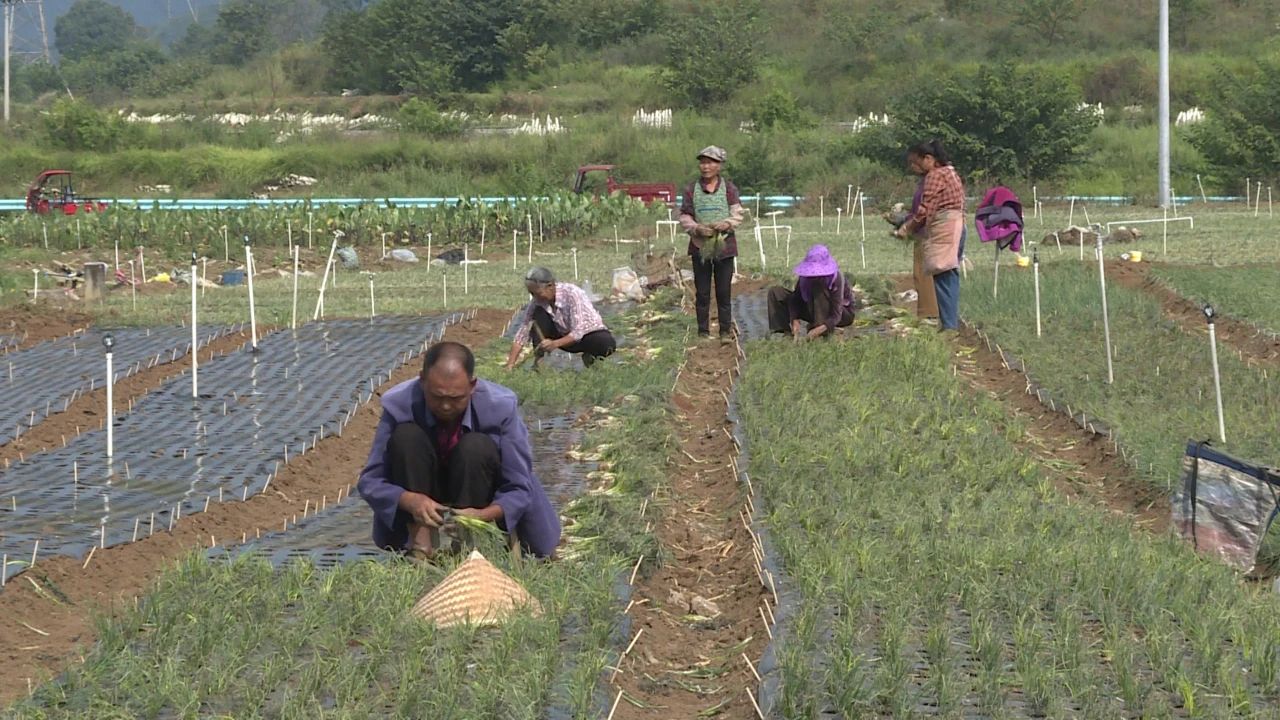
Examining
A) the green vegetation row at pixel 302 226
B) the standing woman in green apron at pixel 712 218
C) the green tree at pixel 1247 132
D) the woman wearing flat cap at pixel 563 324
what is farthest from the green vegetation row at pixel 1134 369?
the green tree at pixel 1247 132

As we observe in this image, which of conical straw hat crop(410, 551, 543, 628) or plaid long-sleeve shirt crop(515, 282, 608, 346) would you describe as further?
plaid long-sleeve shirt crop(515, 282, 608, 346)

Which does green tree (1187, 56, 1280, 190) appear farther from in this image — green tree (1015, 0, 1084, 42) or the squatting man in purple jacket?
the squatting man in purple jacket

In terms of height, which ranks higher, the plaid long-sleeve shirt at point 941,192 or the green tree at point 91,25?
the green tree at point 91,25

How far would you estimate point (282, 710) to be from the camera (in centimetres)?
448

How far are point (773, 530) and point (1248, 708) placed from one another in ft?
7.69

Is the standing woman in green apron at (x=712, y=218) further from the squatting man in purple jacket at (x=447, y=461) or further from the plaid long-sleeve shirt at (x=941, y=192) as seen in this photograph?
the squatting man in purple jacket at (x=447, y=461)

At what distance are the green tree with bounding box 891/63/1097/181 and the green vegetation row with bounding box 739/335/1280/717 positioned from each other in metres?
21.0

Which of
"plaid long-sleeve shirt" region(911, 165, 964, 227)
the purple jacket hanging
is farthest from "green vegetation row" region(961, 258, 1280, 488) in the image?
"plaid long-sleeve shirt" region(911, 165, 964, 227)

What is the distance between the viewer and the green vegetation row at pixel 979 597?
15.2ft

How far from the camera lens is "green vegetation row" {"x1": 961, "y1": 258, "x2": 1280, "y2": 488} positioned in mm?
8234

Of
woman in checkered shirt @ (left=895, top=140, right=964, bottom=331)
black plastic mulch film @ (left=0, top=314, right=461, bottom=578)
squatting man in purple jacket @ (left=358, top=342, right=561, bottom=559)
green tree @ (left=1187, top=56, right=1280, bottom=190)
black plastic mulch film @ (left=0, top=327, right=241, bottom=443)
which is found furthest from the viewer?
green tree @ (left=1187, top=56, right=1280, bottom=190)

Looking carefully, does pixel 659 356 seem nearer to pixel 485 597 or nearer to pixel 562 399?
pixel 562 399

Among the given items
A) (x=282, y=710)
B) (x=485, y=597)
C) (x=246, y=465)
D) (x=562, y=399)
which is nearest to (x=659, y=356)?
(x=562, y=399)

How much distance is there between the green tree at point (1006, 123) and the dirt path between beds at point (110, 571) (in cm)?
2105
